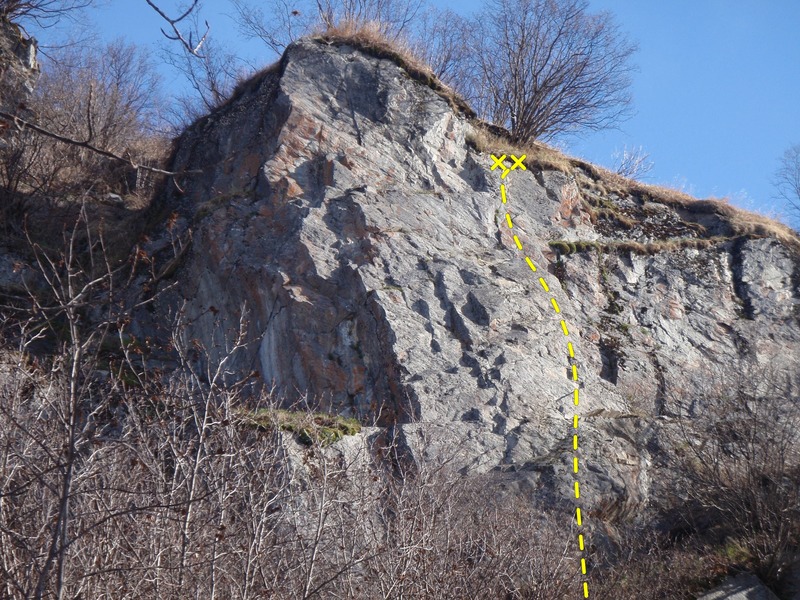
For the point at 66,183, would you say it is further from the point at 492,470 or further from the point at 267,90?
the point at 492,470

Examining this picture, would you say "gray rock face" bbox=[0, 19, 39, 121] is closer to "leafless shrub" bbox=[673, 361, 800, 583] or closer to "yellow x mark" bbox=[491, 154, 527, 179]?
"yellow x mark" bbox=[491, 154, 527, 179]

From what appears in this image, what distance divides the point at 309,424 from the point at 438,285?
12.1ft

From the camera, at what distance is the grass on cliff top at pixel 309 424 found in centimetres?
795

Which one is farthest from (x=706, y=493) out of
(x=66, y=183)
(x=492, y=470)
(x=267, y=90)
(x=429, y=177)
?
(x=66, y=183)

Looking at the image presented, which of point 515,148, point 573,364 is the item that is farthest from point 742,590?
point 515,148

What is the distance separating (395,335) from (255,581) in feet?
15.5

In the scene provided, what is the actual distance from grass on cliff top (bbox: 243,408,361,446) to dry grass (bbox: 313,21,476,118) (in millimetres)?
6867

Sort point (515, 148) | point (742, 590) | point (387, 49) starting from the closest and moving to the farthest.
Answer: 1. point (742, 590)
2. point (387, 49)
3. point (515, 148)

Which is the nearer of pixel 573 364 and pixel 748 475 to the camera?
pixel 748 475

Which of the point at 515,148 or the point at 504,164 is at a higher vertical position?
the point at 515,148

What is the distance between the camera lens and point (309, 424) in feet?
25.6

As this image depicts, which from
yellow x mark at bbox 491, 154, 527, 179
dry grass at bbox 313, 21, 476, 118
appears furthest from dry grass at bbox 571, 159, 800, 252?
dry grass at bbox 313, 21, 476, 118

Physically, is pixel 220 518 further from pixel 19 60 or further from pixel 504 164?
pixel 19 60

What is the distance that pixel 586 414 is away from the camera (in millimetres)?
10289
